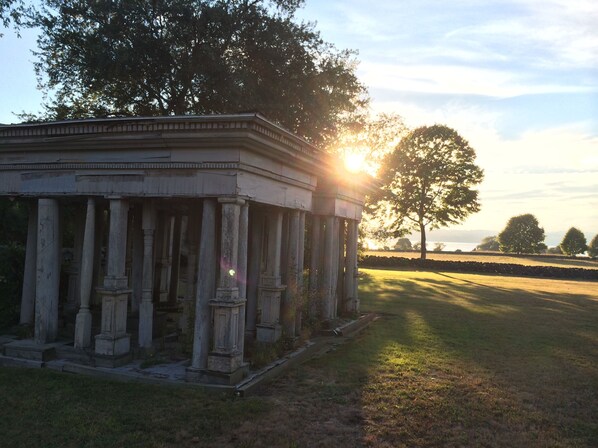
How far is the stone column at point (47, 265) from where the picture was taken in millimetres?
9023

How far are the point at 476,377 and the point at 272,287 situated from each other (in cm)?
454

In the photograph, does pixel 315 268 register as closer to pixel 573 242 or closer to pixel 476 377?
pixel 476 377

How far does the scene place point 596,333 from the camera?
14.1 m

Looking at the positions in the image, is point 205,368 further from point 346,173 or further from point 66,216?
point 66,216

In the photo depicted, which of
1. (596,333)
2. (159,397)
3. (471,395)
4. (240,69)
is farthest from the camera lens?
(240,69)

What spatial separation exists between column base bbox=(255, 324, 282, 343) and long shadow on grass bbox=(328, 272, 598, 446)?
1.35 m

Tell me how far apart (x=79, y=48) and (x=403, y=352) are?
56.8 ft

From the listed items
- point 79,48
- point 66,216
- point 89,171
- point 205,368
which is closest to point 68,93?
point 79,48

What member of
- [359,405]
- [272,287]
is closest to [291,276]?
[272,287]

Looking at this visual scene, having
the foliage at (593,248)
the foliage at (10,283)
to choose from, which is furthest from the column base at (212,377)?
the foliage at (593,248)

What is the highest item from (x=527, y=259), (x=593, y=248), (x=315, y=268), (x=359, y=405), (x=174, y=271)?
(x=593, y=248)

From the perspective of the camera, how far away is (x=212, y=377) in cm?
742

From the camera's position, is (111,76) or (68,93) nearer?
(111,76)

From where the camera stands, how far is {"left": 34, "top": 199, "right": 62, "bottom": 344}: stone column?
29.6ft
